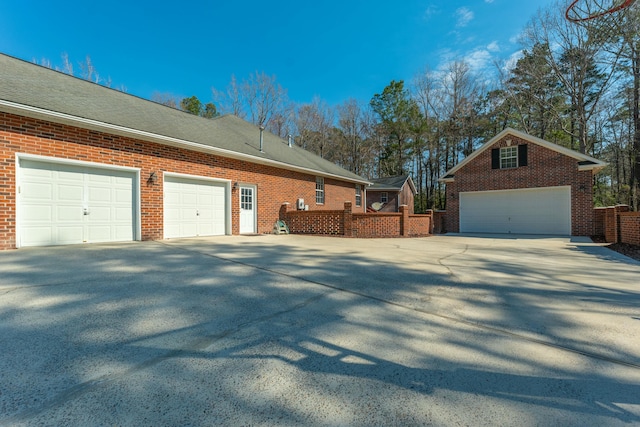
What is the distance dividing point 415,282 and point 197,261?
12.9 feet

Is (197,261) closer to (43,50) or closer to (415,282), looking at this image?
(415,282)

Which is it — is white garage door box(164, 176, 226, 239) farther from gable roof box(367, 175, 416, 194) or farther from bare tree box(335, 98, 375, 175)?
bare tree box(335, 98, 375, 175)

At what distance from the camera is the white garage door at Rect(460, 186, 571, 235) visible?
12.9m

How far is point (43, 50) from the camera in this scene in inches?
711

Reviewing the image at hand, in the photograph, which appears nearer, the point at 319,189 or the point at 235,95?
the point at 319,189

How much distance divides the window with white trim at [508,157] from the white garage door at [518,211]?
1.29 m

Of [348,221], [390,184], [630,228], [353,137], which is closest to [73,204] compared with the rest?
[348,221]

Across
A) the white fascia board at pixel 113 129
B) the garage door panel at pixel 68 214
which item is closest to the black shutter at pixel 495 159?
the white fascia board at pixel 113 129

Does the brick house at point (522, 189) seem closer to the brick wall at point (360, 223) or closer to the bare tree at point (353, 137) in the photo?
the brick wall at point (360, 223)

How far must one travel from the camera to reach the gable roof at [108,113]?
682cm

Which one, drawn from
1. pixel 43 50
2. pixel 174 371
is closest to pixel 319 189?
pixel 174 371

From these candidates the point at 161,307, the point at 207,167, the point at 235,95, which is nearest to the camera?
the point at 161,307

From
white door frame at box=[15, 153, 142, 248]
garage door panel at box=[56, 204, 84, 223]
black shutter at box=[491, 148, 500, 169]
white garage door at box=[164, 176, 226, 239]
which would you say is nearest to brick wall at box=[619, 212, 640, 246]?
black shutter at box=[491, 148, 500, 169]

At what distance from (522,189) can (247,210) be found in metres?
12.8
